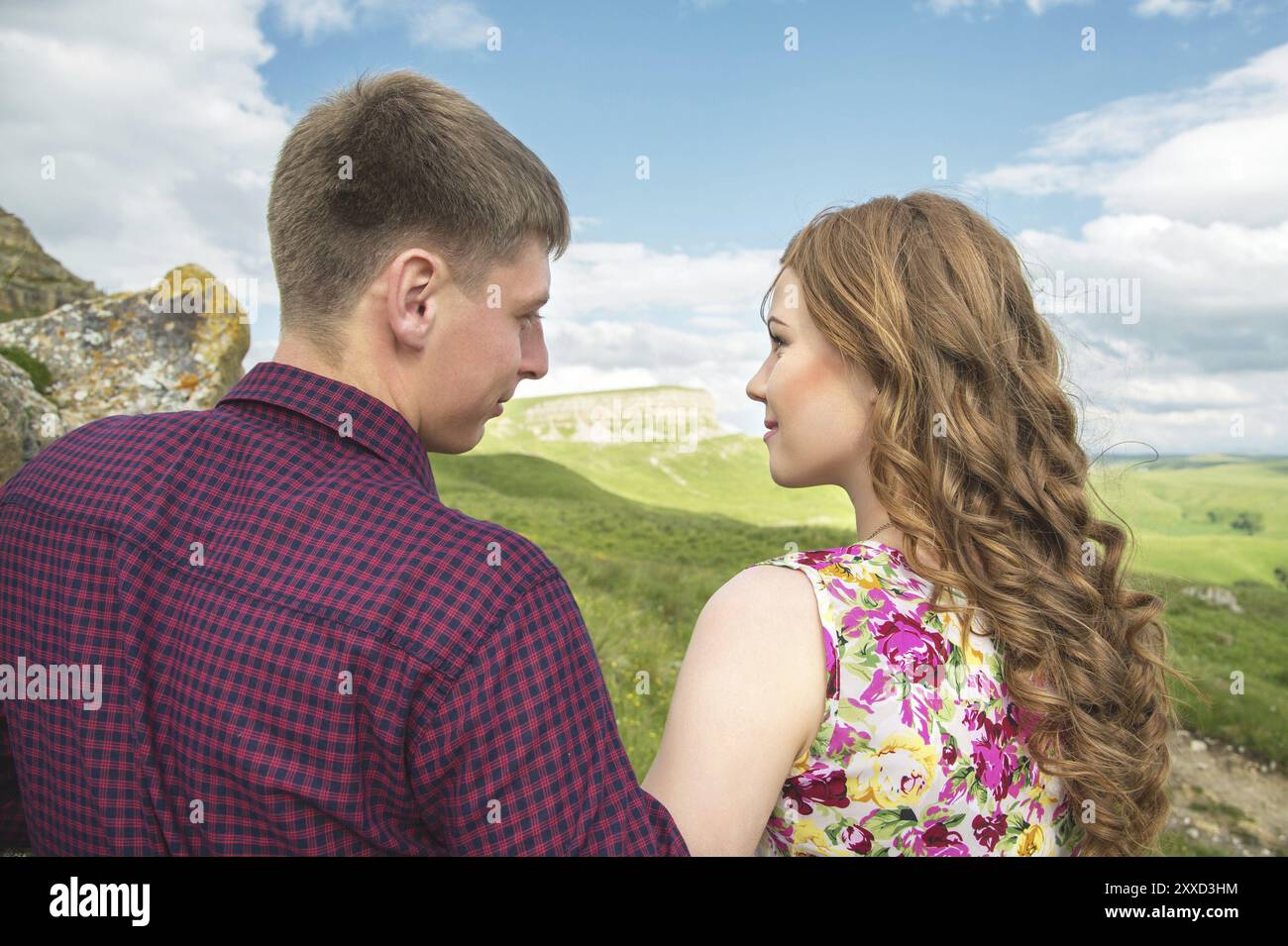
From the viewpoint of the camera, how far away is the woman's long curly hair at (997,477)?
8.45 ft

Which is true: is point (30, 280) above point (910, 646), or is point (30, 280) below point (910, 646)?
above

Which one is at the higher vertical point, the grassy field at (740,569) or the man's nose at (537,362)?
the man's nose at (537,362)

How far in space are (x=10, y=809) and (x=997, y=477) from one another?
9.99 feet

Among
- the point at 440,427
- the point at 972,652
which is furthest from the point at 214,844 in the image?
the point at 972,652

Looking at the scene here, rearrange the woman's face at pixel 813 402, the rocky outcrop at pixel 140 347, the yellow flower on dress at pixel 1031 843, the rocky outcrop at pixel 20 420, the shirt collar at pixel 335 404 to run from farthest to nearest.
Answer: the rocky outcrop at pixel 140 347
the rocky outcrop at pixel 20 420
the woman's face at pixel 813 402
the yellow flower on dress at pixel 1031 843
the shirt collar at pixel 335 404

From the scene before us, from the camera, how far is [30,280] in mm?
11617

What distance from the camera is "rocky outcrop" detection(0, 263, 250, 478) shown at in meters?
8.84

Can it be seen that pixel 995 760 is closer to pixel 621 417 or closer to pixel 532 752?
pixel 532 752

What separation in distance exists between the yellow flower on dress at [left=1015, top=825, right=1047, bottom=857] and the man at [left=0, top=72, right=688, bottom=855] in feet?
3.66

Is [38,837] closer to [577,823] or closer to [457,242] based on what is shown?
[577,823]

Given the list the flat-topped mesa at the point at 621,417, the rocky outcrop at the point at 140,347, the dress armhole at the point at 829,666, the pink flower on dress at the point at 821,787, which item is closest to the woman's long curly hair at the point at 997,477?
the dress armhole at the point at 829,666

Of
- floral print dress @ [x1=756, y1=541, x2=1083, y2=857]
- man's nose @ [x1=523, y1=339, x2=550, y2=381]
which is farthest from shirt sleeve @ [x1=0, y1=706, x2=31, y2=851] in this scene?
floral print dress @ [x1=756, y1=541, x2=1083, y2=857]

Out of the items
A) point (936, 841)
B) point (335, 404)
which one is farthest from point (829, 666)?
point (335, 404)

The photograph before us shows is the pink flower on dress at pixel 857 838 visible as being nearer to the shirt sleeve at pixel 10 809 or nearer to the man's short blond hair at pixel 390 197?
the man's short blond hair at pixel 390 197
